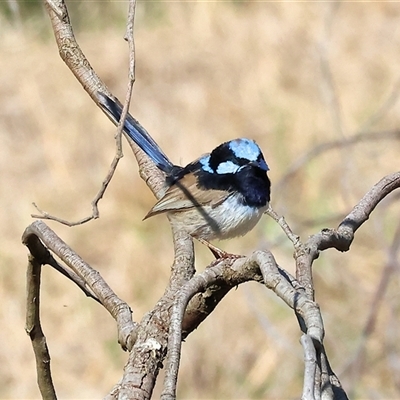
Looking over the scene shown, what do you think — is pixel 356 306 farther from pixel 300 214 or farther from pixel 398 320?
pixel 300 214

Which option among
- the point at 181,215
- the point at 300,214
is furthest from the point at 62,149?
the point at 181,215

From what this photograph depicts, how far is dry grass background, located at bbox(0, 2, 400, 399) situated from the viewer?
455cm

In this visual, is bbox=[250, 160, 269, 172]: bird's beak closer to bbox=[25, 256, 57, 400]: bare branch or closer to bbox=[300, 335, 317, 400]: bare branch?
bbox=[25, 256, 57, 400]: bare branch

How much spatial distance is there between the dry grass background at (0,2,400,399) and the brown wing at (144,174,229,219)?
0.62m

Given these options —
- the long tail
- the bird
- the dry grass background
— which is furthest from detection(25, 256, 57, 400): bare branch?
the dry grass background

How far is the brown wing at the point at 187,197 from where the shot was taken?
9.02 ft

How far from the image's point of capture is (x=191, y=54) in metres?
7.40

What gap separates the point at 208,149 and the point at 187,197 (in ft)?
10.5

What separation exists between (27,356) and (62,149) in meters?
2.25

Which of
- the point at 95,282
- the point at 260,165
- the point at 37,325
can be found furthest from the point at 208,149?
the point at 95,282

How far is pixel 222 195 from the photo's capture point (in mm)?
2906

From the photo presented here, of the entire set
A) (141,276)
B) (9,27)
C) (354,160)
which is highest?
(9,27)

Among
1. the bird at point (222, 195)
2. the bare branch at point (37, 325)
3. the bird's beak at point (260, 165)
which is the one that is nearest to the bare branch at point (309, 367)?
the bare branch at point (37, 325)

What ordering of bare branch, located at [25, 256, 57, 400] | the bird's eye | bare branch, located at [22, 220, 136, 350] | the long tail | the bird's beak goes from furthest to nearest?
the bird's eye → the bird's beak → the long tail → bare branch, located at [25, 256, 57, 400] → bare branch, located at [22, 220, 136, 350]
